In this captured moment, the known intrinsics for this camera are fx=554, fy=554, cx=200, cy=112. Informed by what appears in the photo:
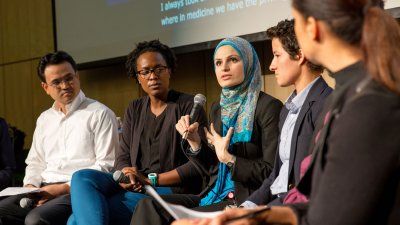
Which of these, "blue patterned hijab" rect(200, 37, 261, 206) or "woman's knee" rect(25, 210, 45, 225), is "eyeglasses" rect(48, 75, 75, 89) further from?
"blue patterned hijab" rect(200, 37, 261, 206)

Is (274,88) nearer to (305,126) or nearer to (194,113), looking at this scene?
(194,113)

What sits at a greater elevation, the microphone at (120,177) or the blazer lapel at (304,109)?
the blazer lapel at (304,109)

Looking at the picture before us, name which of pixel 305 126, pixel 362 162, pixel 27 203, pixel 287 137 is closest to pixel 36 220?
pixel 27 203

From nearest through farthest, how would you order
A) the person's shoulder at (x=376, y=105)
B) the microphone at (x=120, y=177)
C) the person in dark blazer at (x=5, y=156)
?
1. the person's shoulder at (x=376, y=105)
2. the microphone at (x=120, y=177)
3. the person in dark blazer at (x=5, y=156)

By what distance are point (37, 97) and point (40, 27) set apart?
2.42 feet

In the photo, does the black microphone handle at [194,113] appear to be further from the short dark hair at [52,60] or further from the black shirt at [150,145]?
the short dark hair at [52,60]

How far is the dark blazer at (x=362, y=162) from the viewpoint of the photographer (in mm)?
993

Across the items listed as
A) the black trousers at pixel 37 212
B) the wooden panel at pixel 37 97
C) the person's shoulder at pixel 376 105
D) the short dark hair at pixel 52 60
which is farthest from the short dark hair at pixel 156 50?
the wooden panel at pixel 37 97

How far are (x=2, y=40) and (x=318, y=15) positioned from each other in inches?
222

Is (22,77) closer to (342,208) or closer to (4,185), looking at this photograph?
(4,185)

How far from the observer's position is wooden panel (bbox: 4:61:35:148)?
19.5ft

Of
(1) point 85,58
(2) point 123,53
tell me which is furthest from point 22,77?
(2) point 123,53

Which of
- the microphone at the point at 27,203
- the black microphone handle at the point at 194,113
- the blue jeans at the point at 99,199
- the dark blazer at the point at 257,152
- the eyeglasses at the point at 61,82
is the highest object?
the eyeglasses at the point at 61,82

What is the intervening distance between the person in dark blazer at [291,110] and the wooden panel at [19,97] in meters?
4.27
